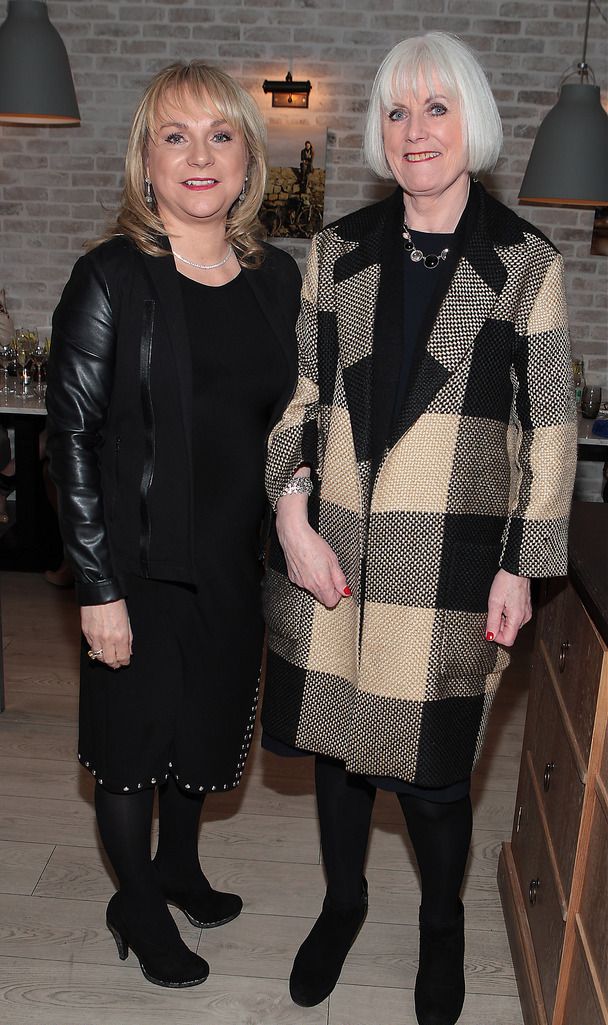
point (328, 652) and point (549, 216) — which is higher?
point (549, 216)

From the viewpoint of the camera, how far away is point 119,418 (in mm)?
1752

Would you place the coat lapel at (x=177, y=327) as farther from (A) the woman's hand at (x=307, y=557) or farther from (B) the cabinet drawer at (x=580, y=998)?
(B) the cabinet drawer at (x=580, y=998)

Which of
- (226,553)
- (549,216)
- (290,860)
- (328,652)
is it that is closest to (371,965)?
(290,860)

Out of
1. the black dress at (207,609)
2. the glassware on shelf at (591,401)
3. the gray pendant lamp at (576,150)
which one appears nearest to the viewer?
the black dress at (207,609)

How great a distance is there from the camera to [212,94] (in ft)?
5.74

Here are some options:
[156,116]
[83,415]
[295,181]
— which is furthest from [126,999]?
[295,181]

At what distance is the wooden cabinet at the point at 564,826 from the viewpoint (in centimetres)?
167

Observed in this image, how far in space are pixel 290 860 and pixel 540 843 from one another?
711 millimetres

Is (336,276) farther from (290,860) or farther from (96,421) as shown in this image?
(290,860)

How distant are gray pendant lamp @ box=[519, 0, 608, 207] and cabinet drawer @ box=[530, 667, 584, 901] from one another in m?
2.19

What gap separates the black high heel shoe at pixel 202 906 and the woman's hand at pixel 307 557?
89 cm

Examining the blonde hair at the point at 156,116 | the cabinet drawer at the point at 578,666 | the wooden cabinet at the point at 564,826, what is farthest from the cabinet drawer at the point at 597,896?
the blonde hair at the point at 156,116

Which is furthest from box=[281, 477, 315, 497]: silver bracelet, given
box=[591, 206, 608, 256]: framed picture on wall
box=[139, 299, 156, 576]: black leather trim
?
box=[591, 206, 608, 256]: framed picture on wall

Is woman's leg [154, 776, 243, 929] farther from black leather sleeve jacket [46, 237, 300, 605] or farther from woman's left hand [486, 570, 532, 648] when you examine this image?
woman's left hand [486, 570, 532, 648]
